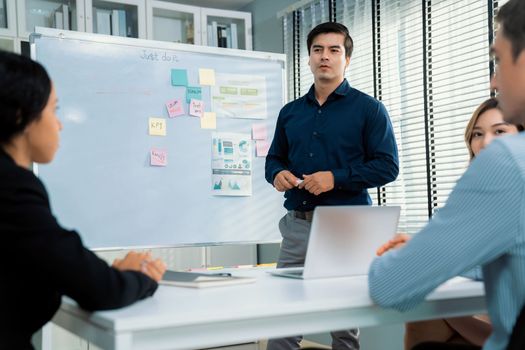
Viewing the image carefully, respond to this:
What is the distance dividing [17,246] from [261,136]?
2710mm

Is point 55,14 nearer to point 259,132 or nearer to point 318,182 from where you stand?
point 259,132

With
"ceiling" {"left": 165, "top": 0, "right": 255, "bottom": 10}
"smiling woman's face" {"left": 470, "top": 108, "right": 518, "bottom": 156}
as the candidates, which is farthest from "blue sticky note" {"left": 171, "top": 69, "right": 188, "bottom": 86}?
"smiling woman's face" {"left": 470, "top": 108, "right": 518, "bottom": 156}

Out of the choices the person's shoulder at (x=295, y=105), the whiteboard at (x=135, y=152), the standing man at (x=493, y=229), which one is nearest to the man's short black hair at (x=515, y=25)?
the standing man at (x=493, y=229)

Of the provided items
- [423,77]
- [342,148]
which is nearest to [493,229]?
[342,148]

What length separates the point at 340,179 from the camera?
7.90 feet

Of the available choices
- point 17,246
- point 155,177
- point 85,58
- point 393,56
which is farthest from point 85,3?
point 17,246

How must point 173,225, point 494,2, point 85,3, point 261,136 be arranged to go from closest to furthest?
point 494,2 → point 173,225 → point 261,136 → point 85,3

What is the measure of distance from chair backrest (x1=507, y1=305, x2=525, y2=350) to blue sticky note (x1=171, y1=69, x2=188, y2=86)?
271 cm

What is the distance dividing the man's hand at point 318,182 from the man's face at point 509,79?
121 cm

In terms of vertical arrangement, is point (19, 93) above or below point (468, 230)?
above

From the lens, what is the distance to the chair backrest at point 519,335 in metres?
0.92

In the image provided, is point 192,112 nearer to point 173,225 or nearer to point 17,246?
point 173,225

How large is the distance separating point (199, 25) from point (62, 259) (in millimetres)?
3569

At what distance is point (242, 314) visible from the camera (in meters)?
1.09
